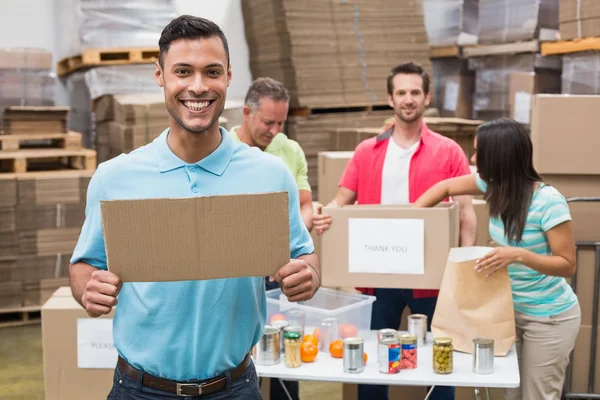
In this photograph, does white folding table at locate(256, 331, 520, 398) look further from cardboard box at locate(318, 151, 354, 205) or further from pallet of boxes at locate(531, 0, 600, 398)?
cardboard box at locate(318, 151, 354, 205)

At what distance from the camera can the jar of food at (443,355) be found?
128 inches

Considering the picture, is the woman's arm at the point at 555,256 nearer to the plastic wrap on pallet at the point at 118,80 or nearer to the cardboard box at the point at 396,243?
the cardboard box at the point at 396,243

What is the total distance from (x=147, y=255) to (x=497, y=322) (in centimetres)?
178

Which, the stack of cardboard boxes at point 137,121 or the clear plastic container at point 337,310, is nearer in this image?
the clear plastic container at point 337,310

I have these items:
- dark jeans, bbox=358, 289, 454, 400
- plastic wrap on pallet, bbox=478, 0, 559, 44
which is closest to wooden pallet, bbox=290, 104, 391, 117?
plastic wrap on pallet, bbox=478, 0, 559, 44

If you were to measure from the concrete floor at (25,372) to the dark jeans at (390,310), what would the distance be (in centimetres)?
110

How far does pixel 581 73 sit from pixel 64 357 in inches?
155

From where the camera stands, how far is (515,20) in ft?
22.9

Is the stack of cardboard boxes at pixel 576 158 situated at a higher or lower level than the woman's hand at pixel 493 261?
higher

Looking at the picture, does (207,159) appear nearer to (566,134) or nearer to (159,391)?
(159,391)

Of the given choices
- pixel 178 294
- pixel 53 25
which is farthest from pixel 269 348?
pixel 53 25

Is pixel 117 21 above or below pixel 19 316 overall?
above

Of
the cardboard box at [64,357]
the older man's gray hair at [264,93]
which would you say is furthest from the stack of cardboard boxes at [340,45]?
the cardboard box at [64,357]

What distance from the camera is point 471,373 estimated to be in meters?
3.26
